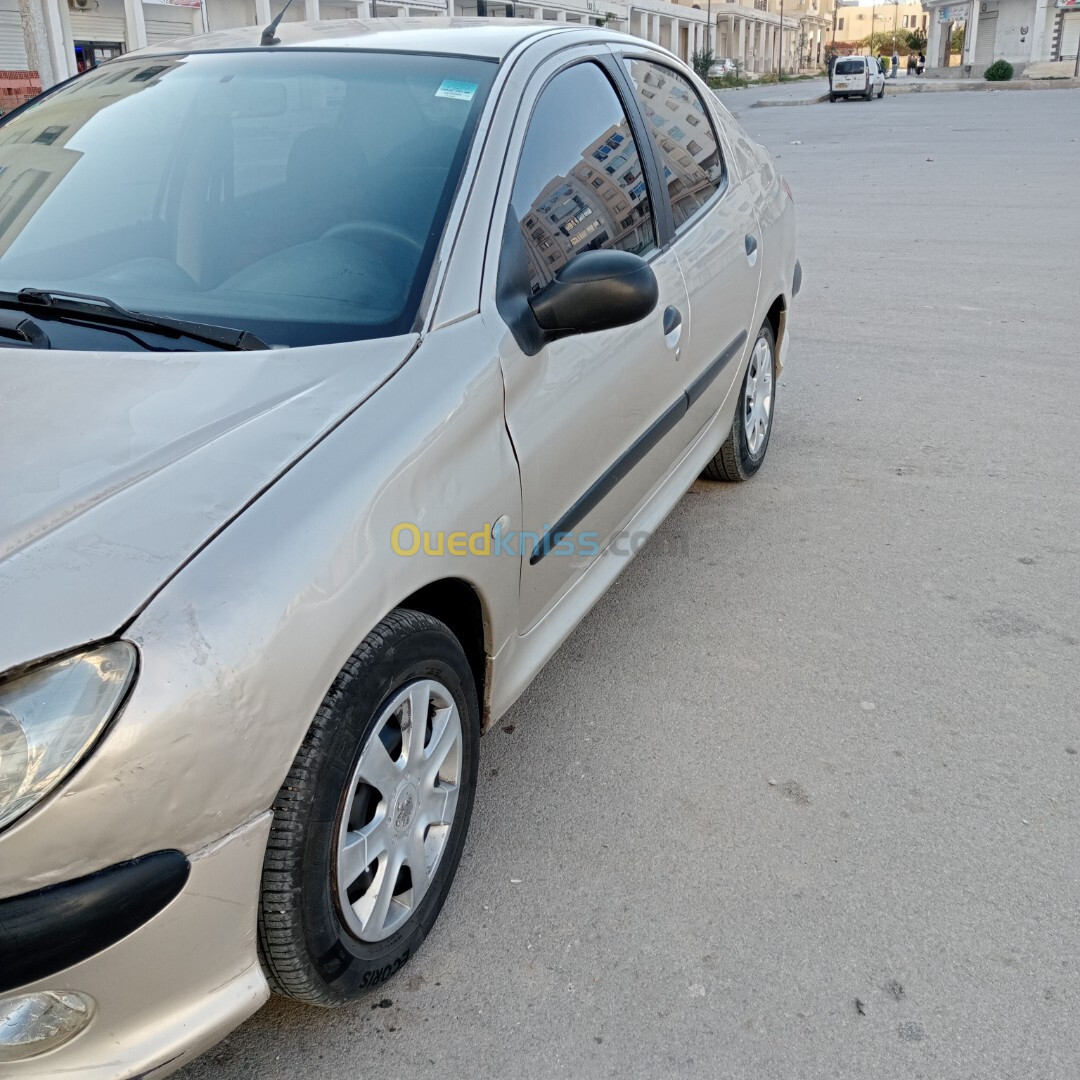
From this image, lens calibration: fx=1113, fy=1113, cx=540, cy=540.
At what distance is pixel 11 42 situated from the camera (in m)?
31.3

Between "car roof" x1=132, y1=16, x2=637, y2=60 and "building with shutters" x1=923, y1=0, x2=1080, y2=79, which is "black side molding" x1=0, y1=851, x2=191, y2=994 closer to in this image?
"car roof" x1=132, y1=16, x2=637, y2=60

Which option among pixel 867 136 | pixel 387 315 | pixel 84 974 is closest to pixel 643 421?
pixel 387 315

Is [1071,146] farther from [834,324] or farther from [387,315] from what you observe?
[387,315]

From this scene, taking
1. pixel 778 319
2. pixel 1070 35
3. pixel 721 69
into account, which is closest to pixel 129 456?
pixel 778 319

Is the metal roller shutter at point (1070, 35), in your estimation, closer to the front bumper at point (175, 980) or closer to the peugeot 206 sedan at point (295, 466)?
the peugeot 206 sedan at point (295, 466)

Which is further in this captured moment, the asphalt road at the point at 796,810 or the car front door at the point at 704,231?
the car front door at the point at 704,231

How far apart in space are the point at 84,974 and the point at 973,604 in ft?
9.44

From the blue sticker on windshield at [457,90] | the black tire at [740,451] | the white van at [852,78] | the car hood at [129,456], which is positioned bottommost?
the white van at [852,78]

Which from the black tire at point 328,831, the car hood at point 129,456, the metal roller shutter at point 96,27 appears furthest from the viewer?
the metal roller shutter at point 96,27

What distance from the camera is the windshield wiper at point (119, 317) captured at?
7.13 feet

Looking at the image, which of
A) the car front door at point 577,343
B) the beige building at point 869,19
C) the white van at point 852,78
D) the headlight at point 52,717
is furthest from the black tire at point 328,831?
the beige building at point 869,19

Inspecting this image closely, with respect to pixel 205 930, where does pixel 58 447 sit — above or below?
above

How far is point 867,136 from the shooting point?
2350 centimetres

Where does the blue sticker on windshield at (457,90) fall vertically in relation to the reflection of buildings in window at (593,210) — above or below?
above
